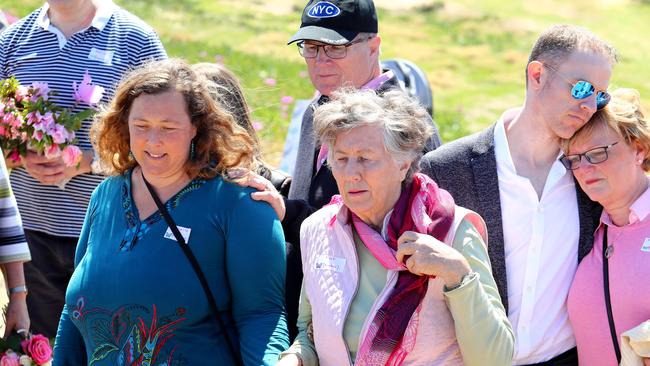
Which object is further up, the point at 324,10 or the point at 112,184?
the point at 324,10

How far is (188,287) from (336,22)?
5.15 feet

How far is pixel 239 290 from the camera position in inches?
139

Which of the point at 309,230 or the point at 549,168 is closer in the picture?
the point at 309,230

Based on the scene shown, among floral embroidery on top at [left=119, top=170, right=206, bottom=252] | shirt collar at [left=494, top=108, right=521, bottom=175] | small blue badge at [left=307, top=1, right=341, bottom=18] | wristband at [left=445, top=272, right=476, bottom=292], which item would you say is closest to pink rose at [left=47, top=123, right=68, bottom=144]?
floral embroidery on top at [left=119, top=170, right=206, bottom=252]

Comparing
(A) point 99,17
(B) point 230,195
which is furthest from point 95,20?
(B) point 230,195

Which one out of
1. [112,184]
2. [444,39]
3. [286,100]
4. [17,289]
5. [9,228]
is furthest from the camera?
[444,39]

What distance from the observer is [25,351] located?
169 inches

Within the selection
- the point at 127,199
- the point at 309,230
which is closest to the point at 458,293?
the point at 309,230

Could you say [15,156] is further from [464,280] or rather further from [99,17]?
[464,280]

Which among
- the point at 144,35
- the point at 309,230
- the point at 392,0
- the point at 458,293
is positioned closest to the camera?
the point at 458,293

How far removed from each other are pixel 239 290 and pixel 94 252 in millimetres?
578

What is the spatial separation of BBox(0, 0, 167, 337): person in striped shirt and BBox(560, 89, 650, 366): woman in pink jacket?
2.34 meters

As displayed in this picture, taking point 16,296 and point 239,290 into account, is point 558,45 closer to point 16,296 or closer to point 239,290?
point 239,290

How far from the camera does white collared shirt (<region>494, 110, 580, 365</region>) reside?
3670 millimetres
